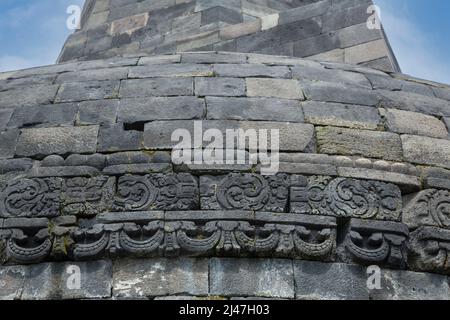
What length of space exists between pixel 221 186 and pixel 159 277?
714mm

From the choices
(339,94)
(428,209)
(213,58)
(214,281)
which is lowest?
(214,281)

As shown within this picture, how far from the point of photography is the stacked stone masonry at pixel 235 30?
9.58 meters

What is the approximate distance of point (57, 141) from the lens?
594 cm

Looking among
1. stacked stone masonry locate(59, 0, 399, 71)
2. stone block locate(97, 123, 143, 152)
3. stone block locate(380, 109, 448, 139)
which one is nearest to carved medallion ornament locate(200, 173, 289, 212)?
stone block locate(97, 123, 143, 152)

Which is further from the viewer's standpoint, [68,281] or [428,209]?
[428,209]

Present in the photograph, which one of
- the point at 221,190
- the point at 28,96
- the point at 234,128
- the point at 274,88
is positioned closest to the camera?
the point at 221,190

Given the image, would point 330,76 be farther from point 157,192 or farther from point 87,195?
point 87,195

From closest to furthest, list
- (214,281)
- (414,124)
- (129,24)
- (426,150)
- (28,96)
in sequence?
(214,281) → (426,150) → (414,124) → (28,96) → (129,24)

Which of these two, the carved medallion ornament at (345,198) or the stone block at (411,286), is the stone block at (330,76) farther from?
the stone block at (411,286)

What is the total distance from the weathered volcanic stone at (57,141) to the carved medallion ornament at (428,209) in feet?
6.65

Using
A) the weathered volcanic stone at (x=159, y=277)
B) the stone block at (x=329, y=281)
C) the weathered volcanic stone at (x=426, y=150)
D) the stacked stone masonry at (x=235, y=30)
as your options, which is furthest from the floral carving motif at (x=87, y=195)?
the stacked stone masonry at (x=235, y=30)

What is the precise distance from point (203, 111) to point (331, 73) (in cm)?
123

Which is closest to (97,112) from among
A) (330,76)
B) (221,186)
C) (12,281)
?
(221,186)

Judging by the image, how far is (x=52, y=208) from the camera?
5469 mm
